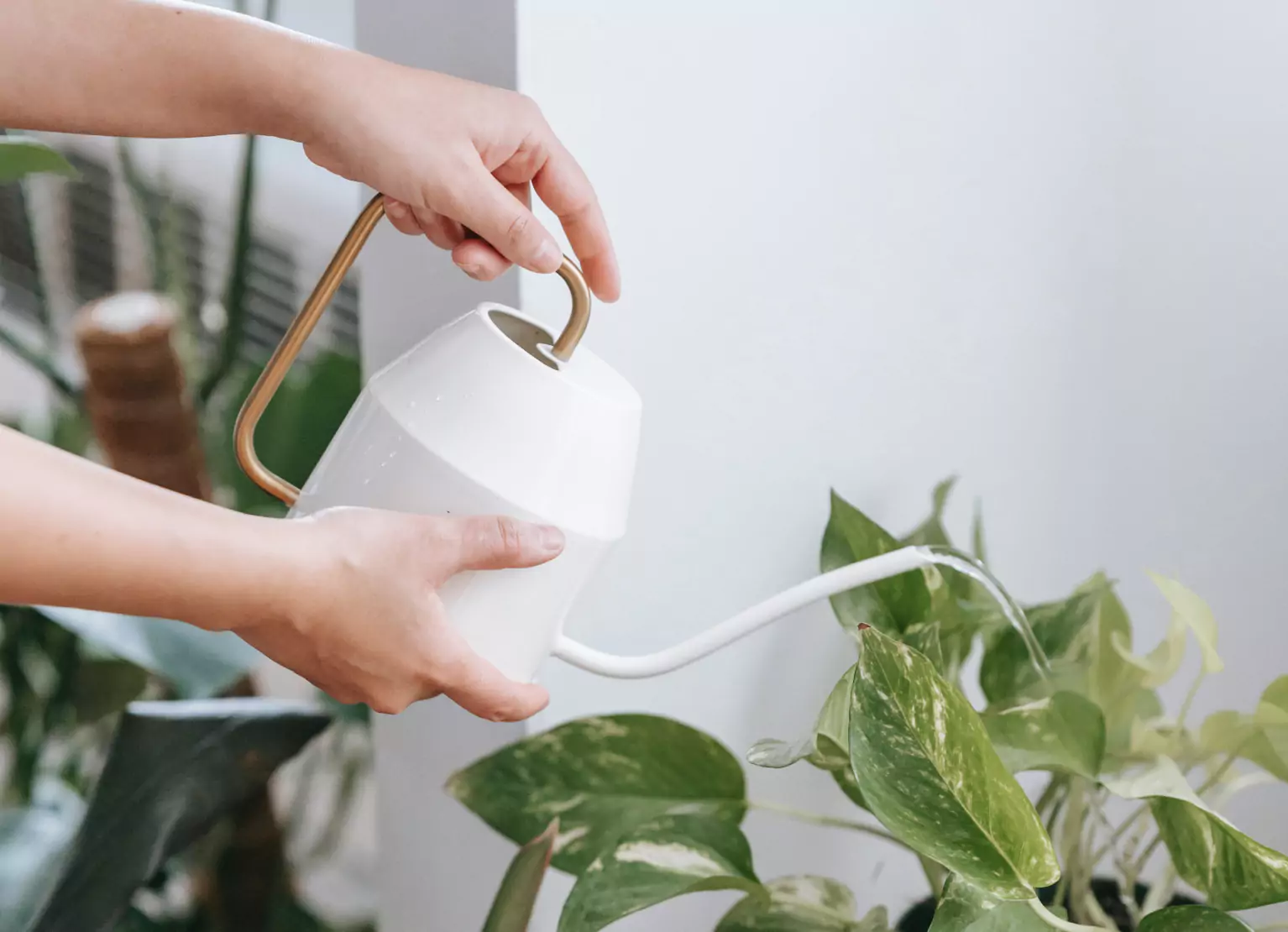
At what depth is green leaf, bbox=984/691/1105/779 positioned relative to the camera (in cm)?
56

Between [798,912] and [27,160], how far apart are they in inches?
23.4

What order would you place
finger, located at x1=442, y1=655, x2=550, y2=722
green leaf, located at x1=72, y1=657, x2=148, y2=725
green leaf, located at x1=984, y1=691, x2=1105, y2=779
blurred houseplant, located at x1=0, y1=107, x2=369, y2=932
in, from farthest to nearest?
green leaf, located at x1=72, y1=657, x2=148, y2=725
blurred houseplant, located at x1=0, y1=107, x2=369, y2=932
green leaf, located at x1=984, y1=691, x2=1105, y2=779
finger, located at x1=442, y1=655, x2=550, y2=722

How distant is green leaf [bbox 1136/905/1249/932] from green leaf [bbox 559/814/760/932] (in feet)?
0.64

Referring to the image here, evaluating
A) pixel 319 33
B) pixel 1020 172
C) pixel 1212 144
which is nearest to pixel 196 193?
pixel 319 33

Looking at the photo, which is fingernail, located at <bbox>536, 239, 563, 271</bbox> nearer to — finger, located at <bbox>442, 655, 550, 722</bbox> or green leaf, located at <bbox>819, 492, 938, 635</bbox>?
finger, located at <bbox>442, 655, 550, 722</bbox>

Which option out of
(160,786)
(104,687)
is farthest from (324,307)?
(104,687)

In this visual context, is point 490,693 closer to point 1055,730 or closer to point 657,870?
point 657,870

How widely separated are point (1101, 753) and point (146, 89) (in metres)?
0.56

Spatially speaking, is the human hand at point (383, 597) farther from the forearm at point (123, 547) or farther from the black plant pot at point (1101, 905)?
the black plant pot at point (1101, 905)

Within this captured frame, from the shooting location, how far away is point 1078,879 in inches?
28.1

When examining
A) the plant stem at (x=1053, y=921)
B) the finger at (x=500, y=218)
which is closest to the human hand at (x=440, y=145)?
the finger at (x=500, y=218)

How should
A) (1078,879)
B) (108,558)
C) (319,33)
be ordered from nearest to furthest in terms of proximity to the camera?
(108,558), (1078,879), (319,33)

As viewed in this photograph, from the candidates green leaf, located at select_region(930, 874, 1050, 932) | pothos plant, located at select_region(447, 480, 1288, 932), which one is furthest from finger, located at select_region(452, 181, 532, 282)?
green leaf, located at select_region(930, 874, 1050, 932)

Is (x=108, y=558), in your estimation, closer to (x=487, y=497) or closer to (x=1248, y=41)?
(x=487, y=497)
